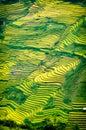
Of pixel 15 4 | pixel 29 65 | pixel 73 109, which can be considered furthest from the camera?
pixel 15 4

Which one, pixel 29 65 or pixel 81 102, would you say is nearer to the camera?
pixel 81 102

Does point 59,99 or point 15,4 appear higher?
point 15,4

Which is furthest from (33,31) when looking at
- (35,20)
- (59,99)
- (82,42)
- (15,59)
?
(59,99)

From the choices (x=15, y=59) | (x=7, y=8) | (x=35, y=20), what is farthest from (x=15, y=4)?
(x=15, y=59)

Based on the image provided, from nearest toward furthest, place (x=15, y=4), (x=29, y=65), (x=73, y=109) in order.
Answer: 1. (x=73, y=109)
2. (x=29, y=65)
3. (x=15, y=4)

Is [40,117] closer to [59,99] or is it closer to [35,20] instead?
[59,99]

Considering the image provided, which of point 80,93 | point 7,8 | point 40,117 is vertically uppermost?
point 7,8
